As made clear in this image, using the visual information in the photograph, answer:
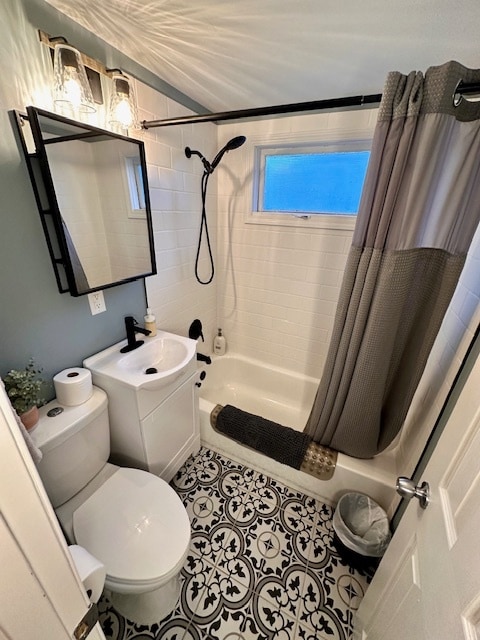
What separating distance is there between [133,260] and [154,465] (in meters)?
1.09

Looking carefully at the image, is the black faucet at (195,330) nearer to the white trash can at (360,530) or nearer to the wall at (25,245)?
the wall at (25,245)

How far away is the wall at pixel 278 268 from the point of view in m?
1.75

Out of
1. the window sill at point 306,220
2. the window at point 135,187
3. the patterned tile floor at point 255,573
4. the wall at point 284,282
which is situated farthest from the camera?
the window sill at point 306,220

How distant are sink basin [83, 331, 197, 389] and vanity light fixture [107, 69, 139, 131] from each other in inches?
41.0

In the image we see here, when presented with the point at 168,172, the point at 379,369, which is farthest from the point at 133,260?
the point at 379,369

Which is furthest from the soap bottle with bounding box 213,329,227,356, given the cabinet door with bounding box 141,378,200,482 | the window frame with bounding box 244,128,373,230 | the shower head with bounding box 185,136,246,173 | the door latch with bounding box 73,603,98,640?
the door latch with bounding box 73,603,98,640

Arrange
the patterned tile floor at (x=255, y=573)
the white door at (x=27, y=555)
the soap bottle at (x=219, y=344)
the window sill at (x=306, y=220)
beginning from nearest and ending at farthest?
the white door at (x=27, y=555), the patterned tile floor at (x=255, y=573), the window sill at (x=306, y=220), the soap bottle at (x=219, y=344)

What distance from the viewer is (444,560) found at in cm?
53

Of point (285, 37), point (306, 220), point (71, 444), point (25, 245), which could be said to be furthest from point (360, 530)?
point (285, 37)

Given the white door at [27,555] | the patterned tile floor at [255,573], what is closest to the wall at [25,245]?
the white door at [27,555]

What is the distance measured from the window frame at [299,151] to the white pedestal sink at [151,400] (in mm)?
1109

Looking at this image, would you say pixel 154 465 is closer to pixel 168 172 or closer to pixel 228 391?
pixel 228 391

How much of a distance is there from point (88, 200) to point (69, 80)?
1.30 ft

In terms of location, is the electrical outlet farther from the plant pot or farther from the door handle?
the door handle
